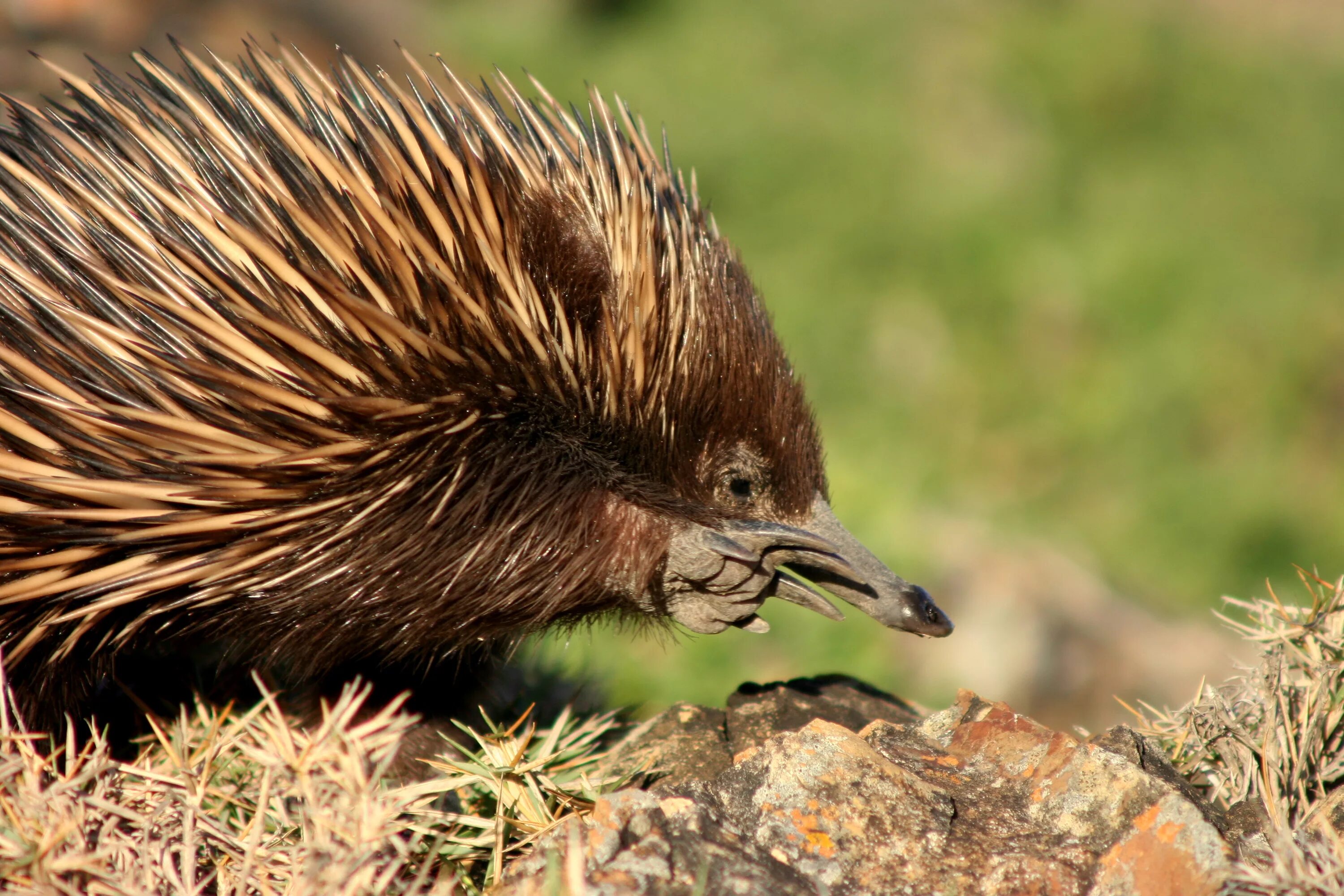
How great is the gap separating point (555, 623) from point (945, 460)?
5.31 meters

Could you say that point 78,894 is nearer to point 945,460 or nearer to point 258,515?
point 258,515

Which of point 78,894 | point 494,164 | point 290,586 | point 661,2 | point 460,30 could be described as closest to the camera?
point 78,894

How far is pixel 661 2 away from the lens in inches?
364

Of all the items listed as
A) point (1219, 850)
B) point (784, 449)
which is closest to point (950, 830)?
point (1219, 850)

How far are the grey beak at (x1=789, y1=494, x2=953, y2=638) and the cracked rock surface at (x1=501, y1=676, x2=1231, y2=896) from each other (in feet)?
1.16

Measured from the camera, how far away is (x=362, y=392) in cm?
203

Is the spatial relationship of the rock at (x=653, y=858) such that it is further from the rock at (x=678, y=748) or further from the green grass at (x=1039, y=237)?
the green grass at (x=1039, y=237)

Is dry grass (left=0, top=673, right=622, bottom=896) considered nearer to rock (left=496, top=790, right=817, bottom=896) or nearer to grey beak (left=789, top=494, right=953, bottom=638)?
rock (left=496, top=790, right=817, bottom=896)

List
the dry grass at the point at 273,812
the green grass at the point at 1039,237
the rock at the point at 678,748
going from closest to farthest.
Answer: the dry grass at the point at 273,812 → the rock at the point at 678,748 → the green grass at the point at 1039,237

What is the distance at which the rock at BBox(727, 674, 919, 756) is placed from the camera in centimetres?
222

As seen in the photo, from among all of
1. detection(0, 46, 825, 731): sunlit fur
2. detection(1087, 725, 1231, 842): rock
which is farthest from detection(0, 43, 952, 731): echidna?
detection(1087, 725, 1231, 842): rock

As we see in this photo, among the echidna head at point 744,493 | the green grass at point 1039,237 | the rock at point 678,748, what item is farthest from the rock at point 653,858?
the green grass at point 1039,237

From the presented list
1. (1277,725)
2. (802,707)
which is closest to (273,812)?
(802,707)

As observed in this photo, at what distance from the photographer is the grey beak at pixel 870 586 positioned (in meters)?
2.32
